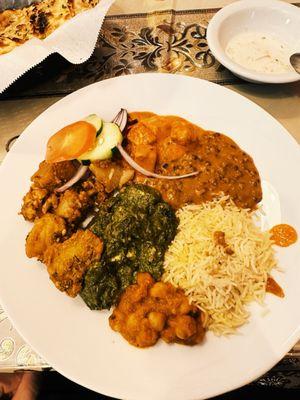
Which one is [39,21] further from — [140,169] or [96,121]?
[140,169]

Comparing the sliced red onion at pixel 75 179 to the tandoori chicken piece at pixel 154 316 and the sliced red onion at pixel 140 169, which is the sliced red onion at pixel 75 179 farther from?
the tandoori chicken piece at pixel 154 316

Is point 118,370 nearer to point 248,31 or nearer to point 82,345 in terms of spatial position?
point 82,345

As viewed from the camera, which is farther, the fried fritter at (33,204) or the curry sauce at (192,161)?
the curry sauce at (192,161)

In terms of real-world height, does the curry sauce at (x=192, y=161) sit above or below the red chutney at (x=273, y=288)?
above

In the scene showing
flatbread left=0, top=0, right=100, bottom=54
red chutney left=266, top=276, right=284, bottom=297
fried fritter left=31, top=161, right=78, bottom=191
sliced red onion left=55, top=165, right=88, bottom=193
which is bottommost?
red chutney left=266, top=276, right=284, bottom=297

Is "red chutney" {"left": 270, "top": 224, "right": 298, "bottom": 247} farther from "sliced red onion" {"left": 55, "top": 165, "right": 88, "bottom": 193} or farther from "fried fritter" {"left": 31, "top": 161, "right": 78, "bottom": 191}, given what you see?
"fried fritter" {"left": 31, "top": 161, "right": 78, "bottom": 191}

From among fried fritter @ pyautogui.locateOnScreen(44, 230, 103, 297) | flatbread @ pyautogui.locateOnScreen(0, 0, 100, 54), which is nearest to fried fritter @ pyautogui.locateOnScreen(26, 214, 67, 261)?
fried fritter @ pyautogui.locateOnScreen(44, 230, 103, 297)

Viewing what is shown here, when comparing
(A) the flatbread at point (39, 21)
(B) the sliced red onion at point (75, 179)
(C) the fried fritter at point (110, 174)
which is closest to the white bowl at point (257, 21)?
(A) the flatbread at point (39, 21)

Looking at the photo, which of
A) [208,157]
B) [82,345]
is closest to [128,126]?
[208,157]
